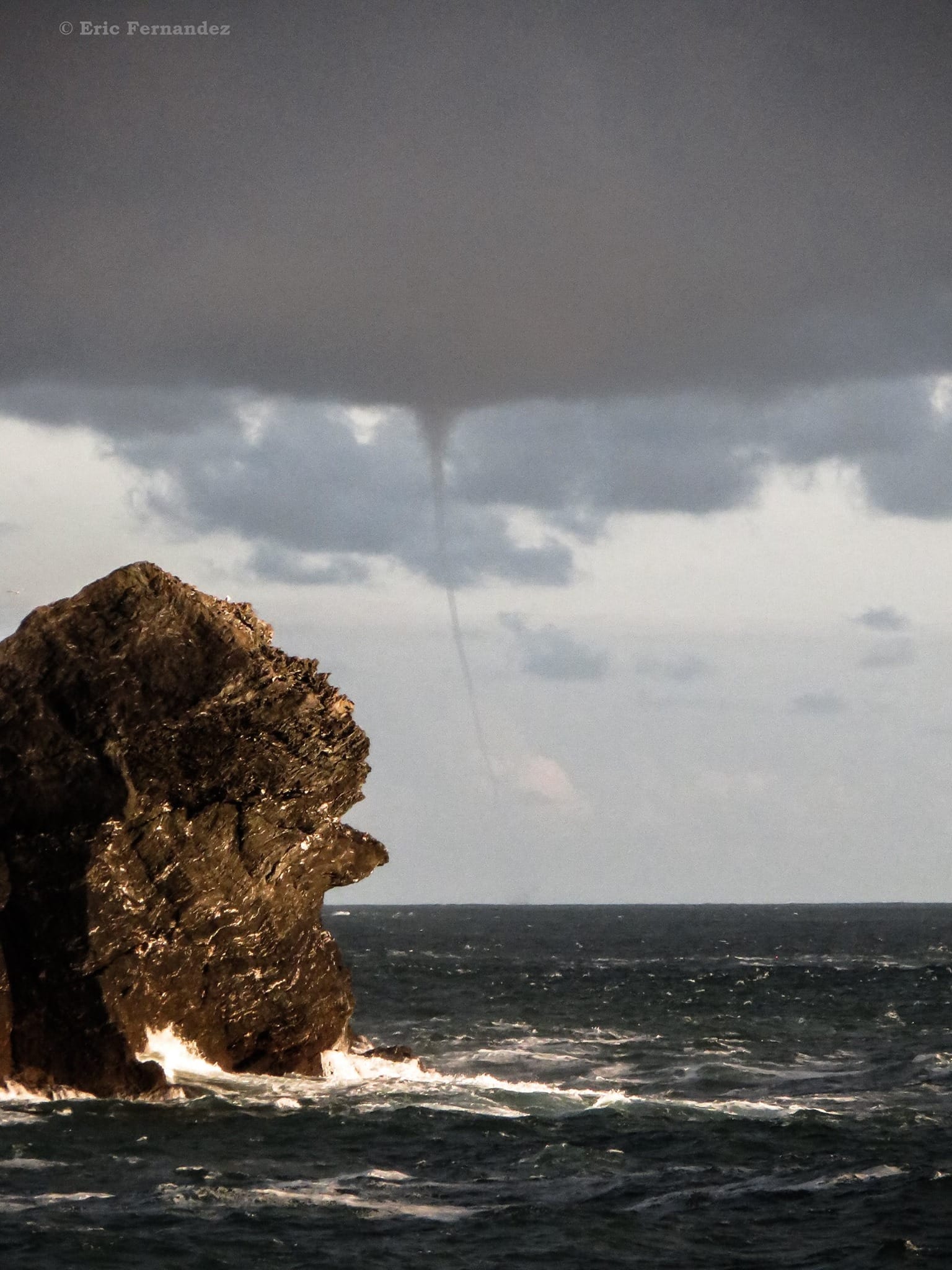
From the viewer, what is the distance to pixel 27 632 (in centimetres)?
4119

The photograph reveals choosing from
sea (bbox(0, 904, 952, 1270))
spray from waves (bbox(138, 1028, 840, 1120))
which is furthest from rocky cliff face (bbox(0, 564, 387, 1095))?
sea (bbox(0, 904, 952, 1270))

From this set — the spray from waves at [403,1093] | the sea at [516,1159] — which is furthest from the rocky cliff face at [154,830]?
the sea at [516,1159]

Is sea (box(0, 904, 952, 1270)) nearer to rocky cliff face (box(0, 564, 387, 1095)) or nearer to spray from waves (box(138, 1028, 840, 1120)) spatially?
spray from waves (box(138, 1028, 840, 1120))

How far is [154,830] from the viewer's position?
134ft

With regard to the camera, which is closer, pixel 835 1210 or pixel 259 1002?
pixel 835 1210

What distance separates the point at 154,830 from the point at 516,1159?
499 inches

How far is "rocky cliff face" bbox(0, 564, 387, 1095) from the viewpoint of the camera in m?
39.5

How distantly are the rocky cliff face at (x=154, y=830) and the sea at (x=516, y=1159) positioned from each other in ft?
4.97

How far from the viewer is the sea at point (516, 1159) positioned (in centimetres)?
2711

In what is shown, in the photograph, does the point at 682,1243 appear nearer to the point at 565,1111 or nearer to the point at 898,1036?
the point at 565,1111

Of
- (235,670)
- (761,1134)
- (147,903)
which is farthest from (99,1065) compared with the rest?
(761,1134)

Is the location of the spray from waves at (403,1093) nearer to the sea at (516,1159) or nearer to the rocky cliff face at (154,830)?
the sea at (516,1159)

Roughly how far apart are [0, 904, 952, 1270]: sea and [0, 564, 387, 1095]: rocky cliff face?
151cm

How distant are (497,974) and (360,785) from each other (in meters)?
55.6
